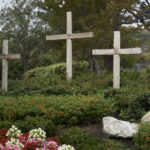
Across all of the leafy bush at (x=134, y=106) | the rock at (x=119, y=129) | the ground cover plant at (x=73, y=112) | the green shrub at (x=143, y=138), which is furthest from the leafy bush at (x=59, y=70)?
the green shrub at (x=143, y=138)

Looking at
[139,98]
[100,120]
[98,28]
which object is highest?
[98,28]

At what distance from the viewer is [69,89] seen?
946 cm

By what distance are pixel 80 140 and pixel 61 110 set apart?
5.17ft

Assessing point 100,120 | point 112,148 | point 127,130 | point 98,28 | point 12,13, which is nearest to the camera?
point 112,148

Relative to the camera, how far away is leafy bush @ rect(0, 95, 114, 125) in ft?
20.1

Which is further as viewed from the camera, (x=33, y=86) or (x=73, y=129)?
(x=33, y=86)

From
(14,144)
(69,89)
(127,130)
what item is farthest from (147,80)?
(14,144)

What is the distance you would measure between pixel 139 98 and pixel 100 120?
131cm

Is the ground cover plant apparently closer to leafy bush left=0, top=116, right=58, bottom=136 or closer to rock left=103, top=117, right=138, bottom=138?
leafy bush left=0, top=116, right=58, bottom=136

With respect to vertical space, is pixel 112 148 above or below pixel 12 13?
below

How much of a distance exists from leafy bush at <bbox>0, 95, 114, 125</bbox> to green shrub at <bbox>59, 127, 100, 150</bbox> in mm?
1032

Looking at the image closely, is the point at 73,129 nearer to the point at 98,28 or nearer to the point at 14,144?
the point at 14,144

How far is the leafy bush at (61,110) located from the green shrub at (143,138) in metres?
1.70

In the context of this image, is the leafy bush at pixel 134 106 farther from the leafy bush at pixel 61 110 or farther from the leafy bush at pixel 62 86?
the leafy bush at pixel 62 86
